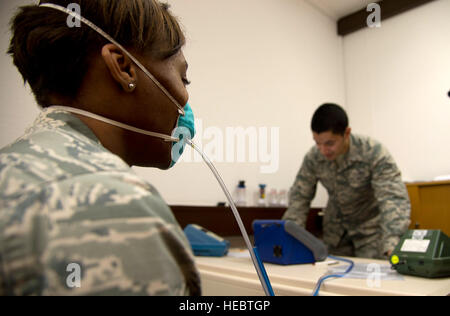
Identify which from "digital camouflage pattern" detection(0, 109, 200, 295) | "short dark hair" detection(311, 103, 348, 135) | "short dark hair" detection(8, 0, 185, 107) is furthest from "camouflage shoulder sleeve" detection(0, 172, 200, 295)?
"short dark hair" detection(311, 103, 348, 135)

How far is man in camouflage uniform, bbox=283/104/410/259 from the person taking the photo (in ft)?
5.78

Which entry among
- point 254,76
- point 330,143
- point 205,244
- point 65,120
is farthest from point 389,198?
point 65,120

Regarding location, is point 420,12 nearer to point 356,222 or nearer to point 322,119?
point 322,119

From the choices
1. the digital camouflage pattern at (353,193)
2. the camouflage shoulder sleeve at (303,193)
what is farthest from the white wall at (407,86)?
the camouflage shoulder sleeve at (303,193)

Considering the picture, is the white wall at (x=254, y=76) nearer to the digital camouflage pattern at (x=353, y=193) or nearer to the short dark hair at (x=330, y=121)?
the digital camouflage pattern at (x=353, y=193)

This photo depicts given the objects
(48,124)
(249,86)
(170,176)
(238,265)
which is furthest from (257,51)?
(48,124)

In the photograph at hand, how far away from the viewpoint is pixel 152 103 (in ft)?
1.80

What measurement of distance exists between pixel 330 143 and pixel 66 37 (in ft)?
5.30

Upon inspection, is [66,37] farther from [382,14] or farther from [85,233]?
[382,14]

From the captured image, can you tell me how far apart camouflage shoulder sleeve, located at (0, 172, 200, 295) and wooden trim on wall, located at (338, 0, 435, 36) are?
130 inches

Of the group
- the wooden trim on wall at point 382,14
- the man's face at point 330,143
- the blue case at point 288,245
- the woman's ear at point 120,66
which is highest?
the wooden trim on wall at point 382,14

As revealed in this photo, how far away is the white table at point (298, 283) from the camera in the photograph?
882 millimetres

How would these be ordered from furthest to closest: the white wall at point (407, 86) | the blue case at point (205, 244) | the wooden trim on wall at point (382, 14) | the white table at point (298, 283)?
the wooden trim on wall at point (382, 14) < the white wall at point (407, 86) < the blue case at point (205, 244) < the white table at point (298, 283)

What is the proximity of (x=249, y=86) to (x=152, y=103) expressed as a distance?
70.4 inches
